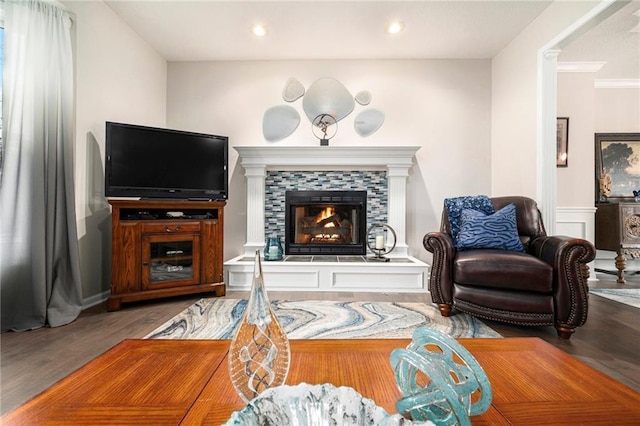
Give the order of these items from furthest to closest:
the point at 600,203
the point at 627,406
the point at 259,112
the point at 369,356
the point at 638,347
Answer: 1. the point at 600,203
2. the point at 259,112
3. the point at 638,347
4. the point at 369,356
5. the point at 627,406

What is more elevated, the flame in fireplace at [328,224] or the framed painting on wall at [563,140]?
the framed painting on wall at [563,140]

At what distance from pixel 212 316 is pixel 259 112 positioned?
2430 millimetres

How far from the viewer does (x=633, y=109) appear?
391cm

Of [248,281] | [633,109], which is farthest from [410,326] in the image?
[633,109]

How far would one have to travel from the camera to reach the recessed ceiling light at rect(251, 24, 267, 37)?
2.85 meters

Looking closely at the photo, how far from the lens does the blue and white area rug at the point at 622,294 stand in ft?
8.36

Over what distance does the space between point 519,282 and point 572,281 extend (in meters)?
0.28

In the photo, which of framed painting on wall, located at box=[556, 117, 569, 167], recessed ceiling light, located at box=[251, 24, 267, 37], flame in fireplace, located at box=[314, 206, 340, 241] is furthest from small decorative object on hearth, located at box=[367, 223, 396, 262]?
recessed ceiling light, located at box=[251, 24, 267, 37]

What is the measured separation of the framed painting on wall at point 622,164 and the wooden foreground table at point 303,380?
4.60 meters

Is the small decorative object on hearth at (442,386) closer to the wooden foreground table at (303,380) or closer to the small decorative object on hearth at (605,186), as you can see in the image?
the wooden foreground table at (303,380)

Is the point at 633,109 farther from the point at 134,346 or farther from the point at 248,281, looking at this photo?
the point at 134,346

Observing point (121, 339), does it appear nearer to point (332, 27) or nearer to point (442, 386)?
point (442, 386)

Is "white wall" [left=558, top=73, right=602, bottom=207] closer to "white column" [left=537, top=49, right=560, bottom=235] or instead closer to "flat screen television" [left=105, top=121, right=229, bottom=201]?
"white column" [left=537, top=49, right=560, bottom=235]

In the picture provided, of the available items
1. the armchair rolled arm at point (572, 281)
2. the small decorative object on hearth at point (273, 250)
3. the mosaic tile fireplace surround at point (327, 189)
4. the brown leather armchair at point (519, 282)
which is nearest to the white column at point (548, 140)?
the brown leather armchair at point (519, 282)
